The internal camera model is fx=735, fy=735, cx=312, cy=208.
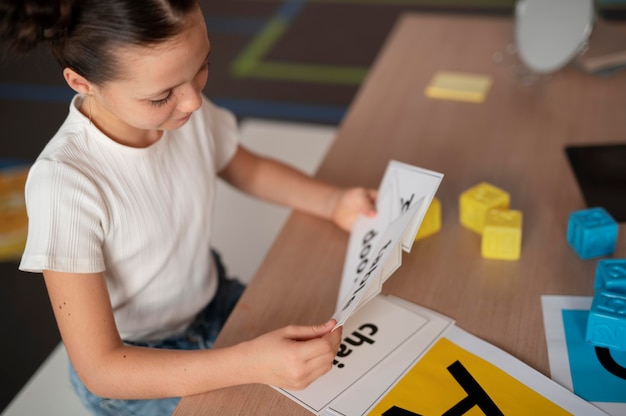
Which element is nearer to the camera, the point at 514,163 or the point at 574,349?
the point at 574,349

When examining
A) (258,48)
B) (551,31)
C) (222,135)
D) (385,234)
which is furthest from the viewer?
(258,48)

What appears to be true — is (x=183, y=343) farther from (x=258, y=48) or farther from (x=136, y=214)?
(x=258, y=48)

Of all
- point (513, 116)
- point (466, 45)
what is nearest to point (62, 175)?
point (513, 116)

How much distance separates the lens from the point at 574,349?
36.3 inches

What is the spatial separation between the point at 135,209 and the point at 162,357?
0.25 m

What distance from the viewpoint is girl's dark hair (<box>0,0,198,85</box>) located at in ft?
2.69

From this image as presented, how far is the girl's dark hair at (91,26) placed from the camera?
82 cm

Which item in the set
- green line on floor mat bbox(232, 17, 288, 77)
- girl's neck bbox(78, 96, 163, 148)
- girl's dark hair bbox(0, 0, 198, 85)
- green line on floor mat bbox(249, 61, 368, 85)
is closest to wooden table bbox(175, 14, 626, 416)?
girl's neck bbox(78, 96, 163, 148)

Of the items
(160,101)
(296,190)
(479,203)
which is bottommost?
(296,190)

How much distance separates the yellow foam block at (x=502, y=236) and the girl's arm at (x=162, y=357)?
11.6 inches

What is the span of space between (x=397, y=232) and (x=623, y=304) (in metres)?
0.29

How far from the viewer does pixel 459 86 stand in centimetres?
154

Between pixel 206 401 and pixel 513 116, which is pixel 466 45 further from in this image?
pixel 206 401

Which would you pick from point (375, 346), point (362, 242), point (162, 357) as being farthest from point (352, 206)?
point (162, 357)
